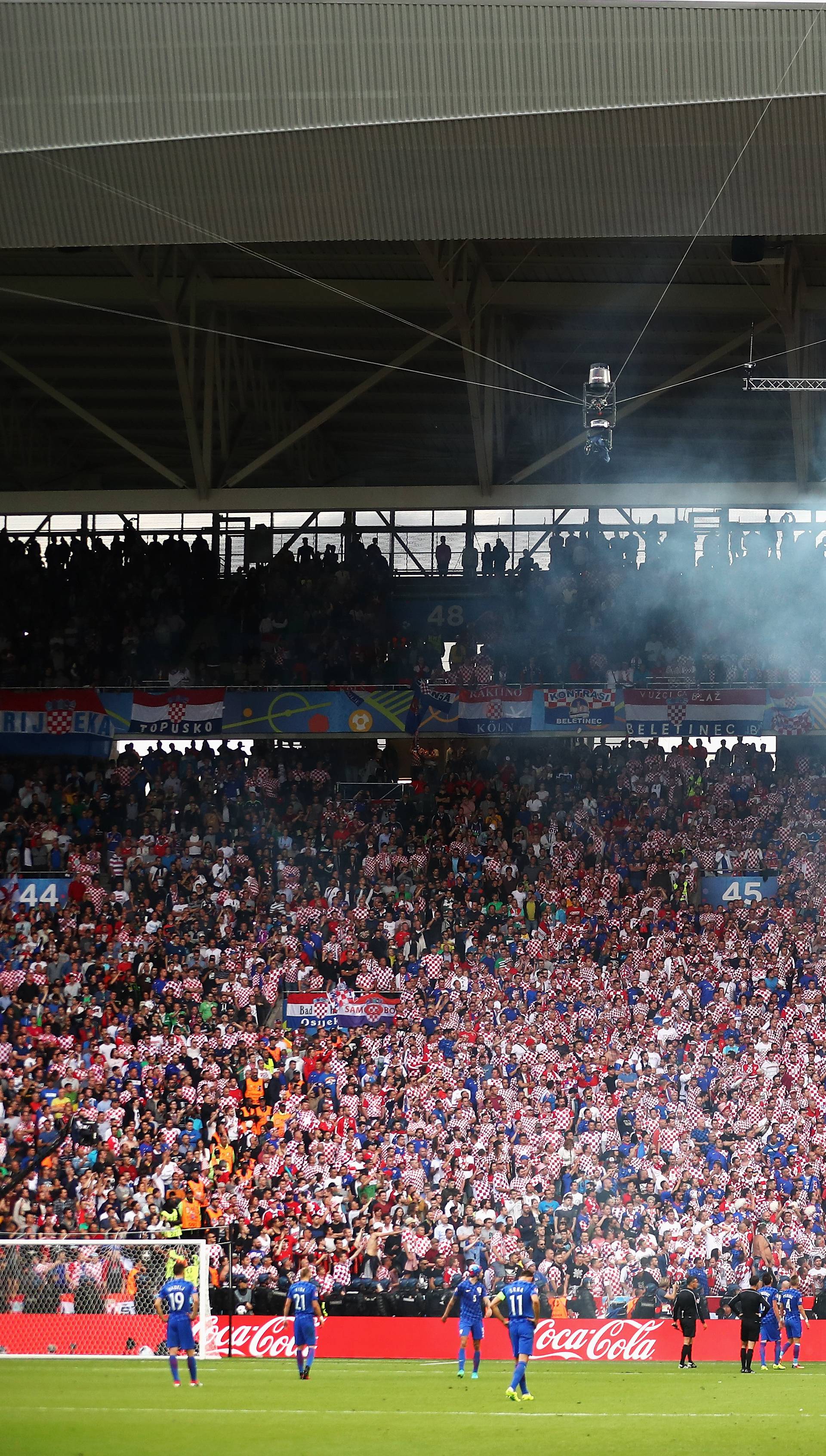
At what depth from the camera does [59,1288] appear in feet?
63.3

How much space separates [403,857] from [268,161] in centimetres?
1320

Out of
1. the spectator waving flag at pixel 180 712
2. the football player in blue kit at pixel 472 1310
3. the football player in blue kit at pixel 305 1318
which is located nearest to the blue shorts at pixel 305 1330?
the football player in blue kit at pixel 305 1318

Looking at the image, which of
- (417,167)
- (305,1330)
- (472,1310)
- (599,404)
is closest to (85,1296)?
(305,1330)

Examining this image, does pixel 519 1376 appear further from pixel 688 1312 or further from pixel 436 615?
pixel 436 615

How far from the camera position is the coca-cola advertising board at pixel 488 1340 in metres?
20.2

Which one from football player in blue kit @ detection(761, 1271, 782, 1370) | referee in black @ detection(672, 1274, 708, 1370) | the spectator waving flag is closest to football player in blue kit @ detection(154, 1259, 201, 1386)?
referee in black @ detection(672, 1274, 708, 1370)

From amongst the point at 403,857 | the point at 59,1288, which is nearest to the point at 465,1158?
the point at 59,1288

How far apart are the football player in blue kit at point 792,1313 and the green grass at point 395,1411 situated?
0.38 meters

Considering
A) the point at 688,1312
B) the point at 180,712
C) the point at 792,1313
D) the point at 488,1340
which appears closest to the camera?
the point at 688,1312

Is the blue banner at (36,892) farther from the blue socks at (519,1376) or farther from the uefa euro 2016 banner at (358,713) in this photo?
the blue socks at (519,1376)

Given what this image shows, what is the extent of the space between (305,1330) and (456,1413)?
2.56 metres

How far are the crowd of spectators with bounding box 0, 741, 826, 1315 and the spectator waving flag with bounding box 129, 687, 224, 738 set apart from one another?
31.9 inches

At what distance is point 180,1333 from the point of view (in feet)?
53.6

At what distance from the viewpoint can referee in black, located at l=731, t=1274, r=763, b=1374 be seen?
18.5 metres
